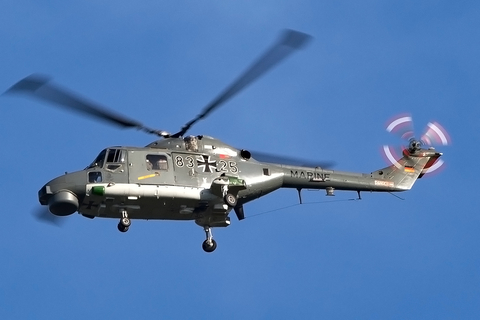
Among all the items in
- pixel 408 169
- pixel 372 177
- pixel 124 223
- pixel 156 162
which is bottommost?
pixel 124 223

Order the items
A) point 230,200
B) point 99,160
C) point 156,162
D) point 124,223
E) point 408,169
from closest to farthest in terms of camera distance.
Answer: point 124,223, point 99,160, point 156,162, point 230,200, point 408,169

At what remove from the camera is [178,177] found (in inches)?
1112

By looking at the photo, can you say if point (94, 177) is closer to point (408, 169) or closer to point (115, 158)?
point (115, 158)

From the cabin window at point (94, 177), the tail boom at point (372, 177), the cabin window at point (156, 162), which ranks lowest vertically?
the cabin window at point (94, 177)

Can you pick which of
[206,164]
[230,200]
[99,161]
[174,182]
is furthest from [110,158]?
[230,200]

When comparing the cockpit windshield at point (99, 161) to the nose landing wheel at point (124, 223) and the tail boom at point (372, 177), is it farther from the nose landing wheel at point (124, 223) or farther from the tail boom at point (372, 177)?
the tail boom at point (372, 177)

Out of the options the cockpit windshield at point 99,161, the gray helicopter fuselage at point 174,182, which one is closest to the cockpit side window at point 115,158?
the gray helicopter fuselage at point 174,182

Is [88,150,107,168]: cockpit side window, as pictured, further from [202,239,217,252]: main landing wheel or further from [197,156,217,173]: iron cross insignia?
[202,239,217,252]: main landing wheel

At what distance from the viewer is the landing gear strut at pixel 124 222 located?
27656 millimetres

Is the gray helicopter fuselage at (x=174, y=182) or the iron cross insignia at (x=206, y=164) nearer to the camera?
the gray helicopter fuselage at (x=174, y=182)

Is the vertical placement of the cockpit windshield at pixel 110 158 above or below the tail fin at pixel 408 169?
below

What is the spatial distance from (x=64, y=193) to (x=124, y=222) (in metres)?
2.00

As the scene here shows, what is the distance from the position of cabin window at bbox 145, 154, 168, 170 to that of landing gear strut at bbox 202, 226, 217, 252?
2.64 meters

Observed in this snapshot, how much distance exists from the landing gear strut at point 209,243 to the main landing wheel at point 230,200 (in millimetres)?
1424
